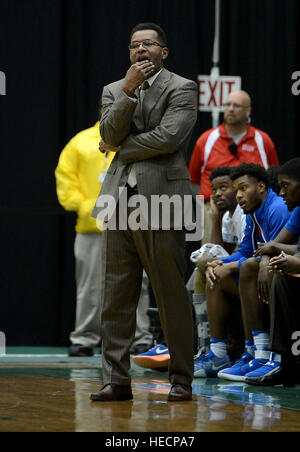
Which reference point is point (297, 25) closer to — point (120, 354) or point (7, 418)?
point (120, 354)

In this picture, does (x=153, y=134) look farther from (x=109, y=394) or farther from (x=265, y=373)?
(x=265, y=373)

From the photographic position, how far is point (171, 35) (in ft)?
23.8

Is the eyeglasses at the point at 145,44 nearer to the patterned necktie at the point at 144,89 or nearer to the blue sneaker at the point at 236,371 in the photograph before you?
the patterned necktie at the point at 144,89

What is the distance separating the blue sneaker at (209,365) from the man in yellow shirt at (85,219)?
64.0 inches

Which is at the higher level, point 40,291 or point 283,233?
point 283,233

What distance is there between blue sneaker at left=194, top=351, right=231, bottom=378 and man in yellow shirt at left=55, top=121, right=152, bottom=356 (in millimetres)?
1625

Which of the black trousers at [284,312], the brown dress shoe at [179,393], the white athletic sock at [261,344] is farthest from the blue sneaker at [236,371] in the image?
the brown dress shoe at [179,393]

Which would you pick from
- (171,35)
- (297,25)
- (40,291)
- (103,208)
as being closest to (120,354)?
(103,208)

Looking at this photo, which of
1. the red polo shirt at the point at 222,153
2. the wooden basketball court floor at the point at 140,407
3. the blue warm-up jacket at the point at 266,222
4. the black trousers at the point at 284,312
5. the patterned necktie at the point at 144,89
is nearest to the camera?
the wooden basketball court floor at the point at 140,407

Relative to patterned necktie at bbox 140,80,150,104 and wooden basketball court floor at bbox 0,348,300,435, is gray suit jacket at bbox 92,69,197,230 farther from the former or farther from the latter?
wooden basketball court floor at bbox 0,348,300,435

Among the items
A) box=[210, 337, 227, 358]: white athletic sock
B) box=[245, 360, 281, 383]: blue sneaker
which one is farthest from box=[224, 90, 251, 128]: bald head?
box=[245, 360, 281, 383]: blue sneaker

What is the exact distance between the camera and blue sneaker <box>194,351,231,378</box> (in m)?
4.91

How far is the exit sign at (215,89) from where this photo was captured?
697 cm

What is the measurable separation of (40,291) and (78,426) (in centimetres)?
420
